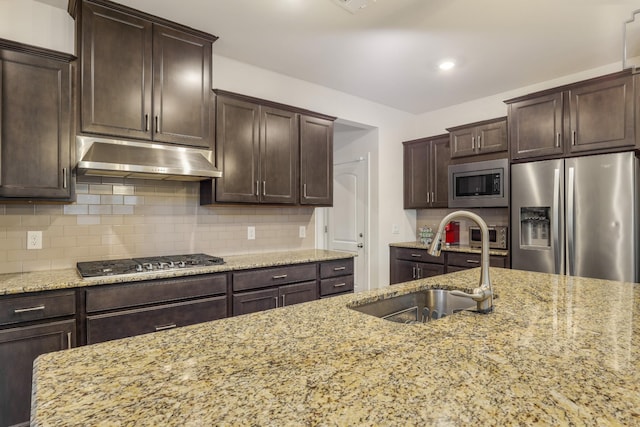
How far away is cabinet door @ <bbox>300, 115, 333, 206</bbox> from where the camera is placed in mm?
3361

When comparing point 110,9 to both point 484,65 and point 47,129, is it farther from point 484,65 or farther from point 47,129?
point 484,65

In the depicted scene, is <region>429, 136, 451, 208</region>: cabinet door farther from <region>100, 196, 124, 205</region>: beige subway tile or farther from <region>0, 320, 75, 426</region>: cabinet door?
<region>0, 320, 75, 426</region>: cabinet door

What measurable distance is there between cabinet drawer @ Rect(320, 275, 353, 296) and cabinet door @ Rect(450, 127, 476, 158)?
200cm

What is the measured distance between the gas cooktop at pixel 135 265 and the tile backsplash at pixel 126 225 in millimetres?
147

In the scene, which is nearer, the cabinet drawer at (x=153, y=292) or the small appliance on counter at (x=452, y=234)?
the cabinet drawer at (x=153, y=292)

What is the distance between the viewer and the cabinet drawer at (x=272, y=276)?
8.63ft

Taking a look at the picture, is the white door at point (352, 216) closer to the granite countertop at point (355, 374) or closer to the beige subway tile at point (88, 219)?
the beige subway tile at point (88, 219)

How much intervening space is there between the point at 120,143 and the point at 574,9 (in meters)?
3.20

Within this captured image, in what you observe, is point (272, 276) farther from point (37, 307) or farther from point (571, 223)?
point (571, 223)

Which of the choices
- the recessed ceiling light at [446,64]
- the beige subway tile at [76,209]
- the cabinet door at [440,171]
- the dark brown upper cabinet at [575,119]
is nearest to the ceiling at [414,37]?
the recessed ceiling light at [446,64]

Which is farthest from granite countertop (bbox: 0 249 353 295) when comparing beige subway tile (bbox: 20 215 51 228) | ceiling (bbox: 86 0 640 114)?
ceiling (bbox: 86 0 640 114)

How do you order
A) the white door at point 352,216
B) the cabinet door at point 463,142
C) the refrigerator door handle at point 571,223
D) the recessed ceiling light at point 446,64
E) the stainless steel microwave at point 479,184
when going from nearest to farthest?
1. the refrigerator door handle at point 571,223
2. the recessed ceiling light at point 446,64
3. the stainless steel microwave at point 479,184
4. the cabinet door at point 463,142
5. the white door at point 352,216

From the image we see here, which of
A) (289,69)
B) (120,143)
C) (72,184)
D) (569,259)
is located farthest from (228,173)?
(569,259)

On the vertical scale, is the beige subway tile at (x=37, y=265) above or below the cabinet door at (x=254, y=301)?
above
